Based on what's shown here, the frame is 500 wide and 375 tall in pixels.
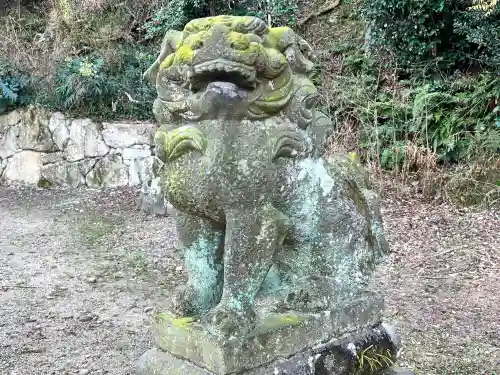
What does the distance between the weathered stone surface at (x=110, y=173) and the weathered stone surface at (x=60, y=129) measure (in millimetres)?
576

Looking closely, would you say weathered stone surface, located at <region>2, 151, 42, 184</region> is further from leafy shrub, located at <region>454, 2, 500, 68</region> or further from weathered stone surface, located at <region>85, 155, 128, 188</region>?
leafy shrub, located at <region>454, 2, 500, 68</region>

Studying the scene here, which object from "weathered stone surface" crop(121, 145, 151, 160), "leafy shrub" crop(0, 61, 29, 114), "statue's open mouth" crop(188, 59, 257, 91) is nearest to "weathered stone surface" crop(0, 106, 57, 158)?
"leafy shrub" crop(0, 61, 29, 114)

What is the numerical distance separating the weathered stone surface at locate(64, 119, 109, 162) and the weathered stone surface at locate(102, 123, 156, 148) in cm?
11

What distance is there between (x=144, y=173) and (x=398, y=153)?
2.88 meters

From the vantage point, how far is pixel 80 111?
24.7 feet

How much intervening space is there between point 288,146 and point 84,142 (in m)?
6.03

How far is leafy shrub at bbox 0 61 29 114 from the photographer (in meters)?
7.63

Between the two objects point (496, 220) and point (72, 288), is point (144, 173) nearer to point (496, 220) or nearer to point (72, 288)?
point (72, 288)

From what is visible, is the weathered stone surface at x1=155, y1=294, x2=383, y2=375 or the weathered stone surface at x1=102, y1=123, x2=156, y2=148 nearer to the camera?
the weathered stone surface at x1=155, y1=294, x2=383, y2=375

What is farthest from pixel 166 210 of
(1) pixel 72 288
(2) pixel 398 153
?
(2) pixel 398 153

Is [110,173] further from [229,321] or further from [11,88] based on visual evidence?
[229,321]

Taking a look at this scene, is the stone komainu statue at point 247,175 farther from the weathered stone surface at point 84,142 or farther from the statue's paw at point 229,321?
the weathered stone surface at point 84,142

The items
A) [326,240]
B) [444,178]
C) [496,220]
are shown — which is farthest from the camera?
[444,178]

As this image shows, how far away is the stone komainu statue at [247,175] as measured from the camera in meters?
1.68
